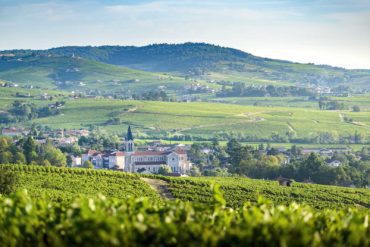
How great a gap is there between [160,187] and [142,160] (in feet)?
178

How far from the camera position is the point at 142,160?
4638 inches

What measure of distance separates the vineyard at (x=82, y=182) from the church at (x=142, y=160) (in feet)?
162

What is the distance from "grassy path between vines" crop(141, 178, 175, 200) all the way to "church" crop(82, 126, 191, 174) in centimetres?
4897

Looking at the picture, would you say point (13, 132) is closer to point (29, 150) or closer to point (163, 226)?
point (29, 150)

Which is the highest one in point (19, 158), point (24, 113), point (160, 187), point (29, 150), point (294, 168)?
point (160, 187)

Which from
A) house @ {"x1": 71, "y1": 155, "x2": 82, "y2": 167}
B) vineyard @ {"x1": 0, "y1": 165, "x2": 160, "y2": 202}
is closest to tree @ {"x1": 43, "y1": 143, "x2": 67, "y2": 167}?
house @ {"x1": 71, "y1": 155, "x2": 82, "y2": 167}

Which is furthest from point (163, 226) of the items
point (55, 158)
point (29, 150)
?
point (55, 158)

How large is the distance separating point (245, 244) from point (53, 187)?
4281 centimetres

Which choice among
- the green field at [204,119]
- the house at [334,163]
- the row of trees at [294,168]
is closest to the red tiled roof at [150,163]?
the row of trees at [294,168]

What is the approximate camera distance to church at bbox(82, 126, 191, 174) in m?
116

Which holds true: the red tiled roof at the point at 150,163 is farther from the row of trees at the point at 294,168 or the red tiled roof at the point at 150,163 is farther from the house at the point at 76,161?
the house at the point at 76,161

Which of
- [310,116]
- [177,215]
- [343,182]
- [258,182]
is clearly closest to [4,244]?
[177,215]

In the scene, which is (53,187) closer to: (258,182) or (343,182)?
(258,182)

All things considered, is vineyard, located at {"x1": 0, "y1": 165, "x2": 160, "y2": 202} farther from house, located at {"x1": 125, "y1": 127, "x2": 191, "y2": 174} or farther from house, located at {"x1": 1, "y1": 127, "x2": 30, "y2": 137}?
house, located at {"x1": 1, "y1": 127, "x2": 30, "y2": 137}
